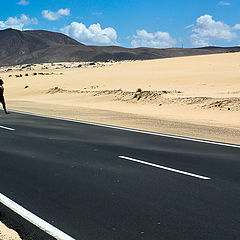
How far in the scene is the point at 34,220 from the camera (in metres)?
6.10

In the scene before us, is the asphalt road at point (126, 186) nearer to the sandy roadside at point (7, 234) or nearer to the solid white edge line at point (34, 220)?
the solid white edge line at point (34, 220)

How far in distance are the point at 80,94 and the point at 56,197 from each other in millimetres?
30653

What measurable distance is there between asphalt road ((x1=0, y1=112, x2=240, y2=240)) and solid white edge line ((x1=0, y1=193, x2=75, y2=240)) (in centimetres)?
10

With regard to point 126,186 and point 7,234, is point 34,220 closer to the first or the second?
point 7,234

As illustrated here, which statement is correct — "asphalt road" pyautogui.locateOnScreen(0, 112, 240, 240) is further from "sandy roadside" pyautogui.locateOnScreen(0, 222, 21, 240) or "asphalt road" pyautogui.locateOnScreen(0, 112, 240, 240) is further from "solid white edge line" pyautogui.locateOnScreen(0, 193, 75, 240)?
"sandy roadside" pyautogui.locateOnScreen(0, 222, 21, 240)

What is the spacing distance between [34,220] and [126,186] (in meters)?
2.10

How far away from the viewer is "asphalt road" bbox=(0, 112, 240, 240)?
5754mm

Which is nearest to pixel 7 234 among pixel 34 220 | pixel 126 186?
pixel 34 220

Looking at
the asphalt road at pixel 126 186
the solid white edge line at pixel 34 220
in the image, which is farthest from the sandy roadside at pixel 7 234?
the asphalt road at pixel 126 186

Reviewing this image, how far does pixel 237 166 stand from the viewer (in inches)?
362

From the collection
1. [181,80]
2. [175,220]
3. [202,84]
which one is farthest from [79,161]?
[181,80]

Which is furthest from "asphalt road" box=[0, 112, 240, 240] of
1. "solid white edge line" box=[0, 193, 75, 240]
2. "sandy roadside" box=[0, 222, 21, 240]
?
"sandy roadside" box=[0, 222, 21, 240]

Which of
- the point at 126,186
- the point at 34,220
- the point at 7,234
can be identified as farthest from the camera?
the point at 126,186

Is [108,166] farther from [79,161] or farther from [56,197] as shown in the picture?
[56,197]
